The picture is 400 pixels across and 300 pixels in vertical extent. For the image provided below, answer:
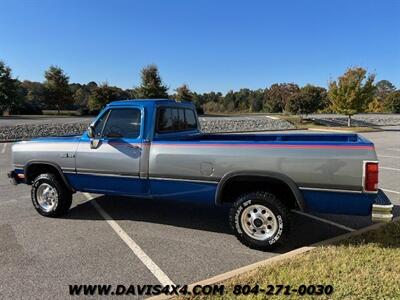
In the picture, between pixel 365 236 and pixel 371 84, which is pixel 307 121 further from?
pixel 365 236

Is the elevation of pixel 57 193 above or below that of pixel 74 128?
below

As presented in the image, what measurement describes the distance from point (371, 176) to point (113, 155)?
3438 millimetres

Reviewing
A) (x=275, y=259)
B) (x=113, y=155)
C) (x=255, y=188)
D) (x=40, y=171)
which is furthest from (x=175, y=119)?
(x=275, y=259)

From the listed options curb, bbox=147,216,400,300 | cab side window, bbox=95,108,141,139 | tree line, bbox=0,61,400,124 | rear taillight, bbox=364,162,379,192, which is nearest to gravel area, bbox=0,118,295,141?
tree line, bbox=0,61,400,124

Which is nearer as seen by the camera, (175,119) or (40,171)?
(175,119)

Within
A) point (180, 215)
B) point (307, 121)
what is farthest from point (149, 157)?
point (307, 121)

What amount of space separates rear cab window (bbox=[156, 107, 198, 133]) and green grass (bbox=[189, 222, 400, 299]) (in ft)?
8.50

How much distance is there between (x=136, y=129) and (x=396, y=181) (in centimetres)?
684

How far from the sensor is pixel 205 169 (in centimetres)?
475

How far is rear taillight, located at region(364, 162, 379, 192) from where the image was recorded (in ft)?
13.2

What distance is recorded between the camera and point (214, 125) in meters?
30.3

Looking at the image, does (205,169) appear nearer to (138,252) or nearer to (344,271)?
(138,252)

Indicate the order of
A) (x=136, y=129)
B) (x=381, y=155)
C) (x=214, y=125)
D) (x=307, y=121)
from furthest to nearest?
(x=307, y=121), (x=214, y=125), (x=381, y=155), (x=136, y=129)

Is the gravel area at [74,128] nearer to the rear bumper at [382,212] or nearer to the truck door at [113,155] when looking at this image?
the truck door at [113,155]
